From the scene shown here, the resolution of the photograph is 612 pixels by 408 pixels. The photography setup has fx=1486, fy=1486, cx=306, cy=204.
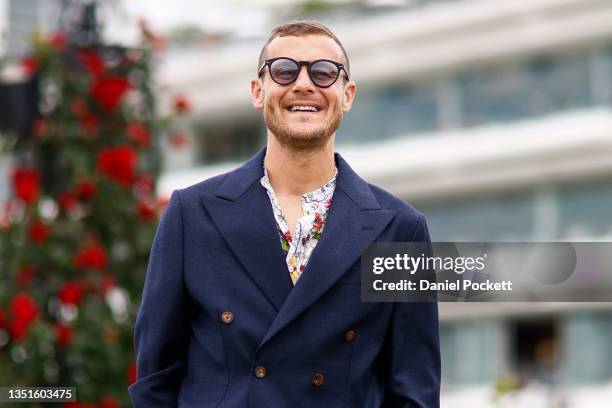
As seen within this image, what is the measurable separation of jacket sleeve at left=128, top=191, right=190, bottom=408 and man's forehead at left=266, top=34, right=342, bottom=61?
523 millimetres

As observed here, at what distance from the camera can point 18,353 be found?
9.20 m

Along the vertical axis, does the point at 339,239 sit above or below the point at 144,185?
above

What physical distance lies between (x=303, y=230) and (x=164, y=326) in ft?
1.46

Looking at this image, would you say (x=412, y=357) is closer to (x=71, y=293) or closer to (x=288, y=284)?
(x=288, y=284)

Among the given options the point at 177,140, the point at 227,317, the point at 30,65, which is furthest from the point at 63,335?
the point at 227,317

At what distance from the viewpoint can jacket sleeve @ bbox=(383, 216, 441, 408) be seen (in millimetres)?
3877

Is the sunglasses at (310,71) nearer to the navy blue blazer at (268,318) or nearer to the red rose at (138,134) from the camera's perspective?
the navy blue blazer at (268,318)

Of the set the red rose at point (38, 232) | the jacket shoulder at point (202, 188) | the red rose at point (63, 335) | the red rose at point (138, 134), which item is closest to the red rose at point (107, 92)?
the red rose at point (138, 134)

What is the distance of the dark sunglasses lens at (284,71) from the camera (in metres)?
3.87

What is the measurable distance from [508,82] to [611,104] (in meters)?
2.96

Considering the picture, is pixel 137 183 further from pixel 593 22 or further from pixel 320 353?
pixel 593 22

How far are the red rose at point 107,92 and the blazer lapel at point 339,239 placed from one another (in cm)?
582

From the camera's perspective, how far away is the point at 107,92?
9.74 meters

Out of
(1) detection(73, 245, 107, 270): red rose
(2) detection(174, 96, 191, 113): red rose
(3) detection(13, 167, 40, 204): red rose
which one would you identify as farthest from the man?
(2) detection(174, 96, 191, 113): red rose
